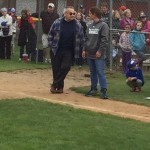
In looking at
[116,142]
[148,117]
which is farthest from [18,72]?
[116,142]

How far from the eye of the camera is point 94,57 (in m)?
10.5

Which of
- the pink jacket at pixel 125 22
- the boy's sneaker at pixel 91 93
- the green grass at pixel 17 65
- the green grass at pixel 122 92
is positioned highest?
the pink jacket at pixel 125 22

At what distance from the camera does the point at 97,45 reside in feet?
34.2

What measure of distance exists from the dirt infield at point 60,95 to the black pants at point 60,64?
11.4 inches

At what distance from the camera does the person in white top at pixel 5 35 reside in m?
17.8

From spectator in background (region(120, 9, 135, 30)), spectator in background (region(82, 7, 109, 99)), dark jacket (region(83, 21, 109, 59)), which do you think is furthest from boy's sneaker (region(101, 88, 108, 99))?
spectator in background (region(120, 9, 135, 30))

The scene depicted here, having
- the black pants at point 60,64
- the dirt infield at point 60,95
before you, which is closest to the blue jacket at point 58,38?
the black pants at point 60,64

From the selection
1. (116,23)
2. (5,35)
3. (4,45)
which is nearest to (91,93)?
(116,23)

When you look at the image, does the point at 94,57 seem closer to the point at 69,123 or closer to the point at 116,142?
the point at 69,123

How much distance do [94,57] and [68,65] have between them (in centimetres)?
68

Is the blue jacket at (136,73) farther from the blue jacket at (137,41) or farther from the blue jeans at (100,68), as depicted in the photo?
the blue jacket at (137,41)

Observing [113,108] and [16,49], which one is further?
[16,49]

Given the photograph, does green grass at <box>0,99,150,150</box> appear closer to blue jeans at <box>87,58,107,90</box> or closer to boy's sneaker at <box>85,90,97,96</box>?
blue jeans at <box>87,58,107,90</box>

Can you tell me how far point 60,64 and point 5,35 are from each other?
23.9 feet
